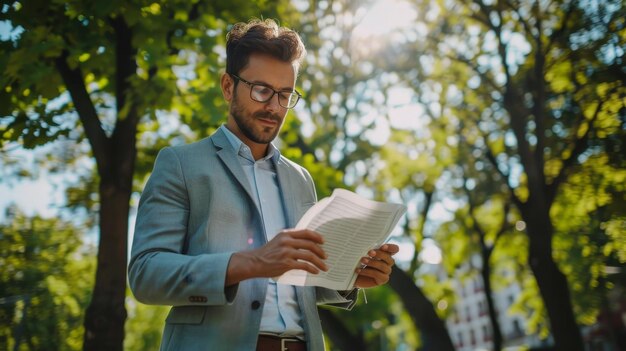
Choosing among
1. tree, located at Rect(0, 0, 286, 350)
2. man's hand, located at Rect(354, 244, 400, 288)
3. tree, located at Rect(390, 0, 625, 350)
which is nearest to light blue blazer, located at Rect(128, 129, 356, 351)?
man's hand, located at Rect(354, 244, 400, 288)

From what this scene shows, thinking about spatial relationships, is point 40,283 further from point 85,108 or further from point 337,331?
point 337,331

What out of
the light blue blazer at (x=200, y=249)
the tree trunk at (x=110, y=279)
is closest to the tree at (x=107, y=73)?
the tree trunk at (x=110, y=279)

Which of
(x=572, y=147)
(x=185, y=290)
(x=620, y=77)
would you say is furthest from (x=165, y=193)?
(x=572, y=147)

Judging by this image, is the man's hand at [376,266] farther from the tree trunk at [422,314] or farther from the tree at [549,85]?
the tree trunk at [422,314]

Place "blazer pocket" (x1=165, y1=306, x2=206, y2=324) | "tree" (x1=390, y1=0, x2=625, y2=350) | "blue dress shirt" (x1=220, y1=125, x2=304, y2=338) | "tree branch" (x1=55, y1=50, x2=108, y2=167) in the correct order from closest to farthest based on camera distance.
Answer: "blazer pocket" (x1=165, y1=306, x2=206, y2=324) < "blue dress shirt" (x1=220, y1=125, x2=304, y2=338) < "tree branch" (x1=55, y1=50, x2=108, y2=167) < "tree" (x1=390, y1=0, x2=625, y2=350)

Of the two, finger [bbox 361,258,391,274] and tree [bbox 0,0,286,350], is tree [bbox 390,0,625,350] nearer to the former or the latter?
tree [bbox 0,0,286,350]

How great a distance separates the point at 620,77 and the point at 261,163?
756 centimetres

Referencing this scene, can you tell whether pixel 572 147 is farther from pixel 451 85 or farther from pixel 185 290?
pixel 185 290

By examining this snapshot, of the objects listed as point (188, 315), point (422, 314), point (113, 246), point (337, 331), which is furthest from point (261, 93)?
point (337, 331)

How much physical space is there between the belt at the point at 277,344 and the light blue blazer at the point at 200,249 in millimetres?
50

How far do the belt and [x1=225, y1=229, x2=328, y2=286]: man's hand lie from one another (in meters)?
0.34

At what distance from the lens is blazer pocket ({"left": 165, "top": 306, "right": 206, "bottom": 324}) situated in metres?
2.25

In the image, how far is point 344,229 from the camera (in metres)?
2.28

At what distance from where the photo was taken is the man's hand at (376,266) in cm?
259
